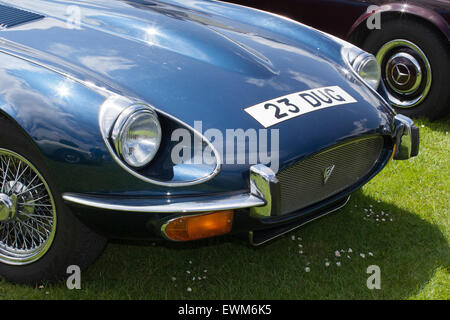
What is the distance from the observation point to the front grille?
7.73ft

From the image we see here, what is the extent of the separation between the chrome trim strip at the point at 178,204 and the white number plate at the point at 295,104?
13.4 inches

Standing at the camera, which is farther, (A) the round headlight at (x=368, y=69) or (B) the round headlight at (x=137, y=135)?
(A) the round headlight at (x=368, y=69)

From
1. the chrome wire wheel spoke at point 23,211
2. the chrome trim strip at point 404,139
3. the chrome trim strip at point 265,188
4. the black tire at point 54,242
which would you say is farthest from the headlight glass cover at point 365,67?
the chrome wire wheel spoke at point 23,211

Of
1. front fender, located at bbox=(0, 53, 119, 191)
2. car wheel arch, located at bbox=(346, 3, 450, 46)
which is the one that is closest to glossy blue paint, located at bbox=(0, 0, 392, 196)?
front fender, located at bbox=(0, 53, 119, 191)

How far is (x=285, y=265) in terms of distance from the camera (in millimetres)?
2725

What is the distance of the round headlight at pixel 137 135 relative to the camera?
210 cm

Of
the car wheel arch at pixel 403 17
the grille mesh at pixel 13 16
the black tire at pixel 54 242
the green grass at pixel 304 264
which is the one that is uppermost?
the grille mesh at pixel 13 16

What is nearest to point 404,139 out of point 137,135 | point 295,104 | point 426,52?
point 295,104

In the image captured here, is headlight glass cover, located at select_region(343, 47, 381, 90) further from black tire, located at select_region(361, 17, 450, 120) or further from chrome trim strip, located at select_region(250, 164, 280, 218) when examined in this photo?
black tire, located at select_region(361, 17, 450, 120)

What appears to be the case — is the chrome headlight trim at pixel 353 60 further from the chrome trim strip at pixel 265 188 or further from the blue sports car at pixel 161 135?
the chrome trim strip at pixel 265 188

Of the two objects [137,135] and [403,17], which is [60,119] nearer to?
[137,135]

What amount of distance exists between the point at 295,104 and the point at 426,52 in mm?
2282

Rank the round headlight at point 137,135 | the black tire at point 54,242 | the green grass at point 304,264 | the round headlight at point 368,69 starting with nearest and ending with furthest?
the round headlight at point 137,135, the black tire at point 54,242, the green grass at point 304,264, the round headlight at point 368,69
